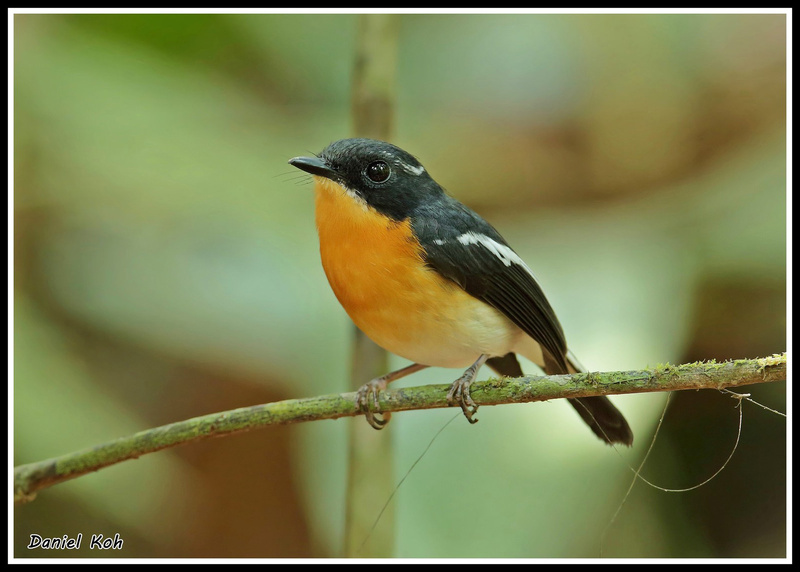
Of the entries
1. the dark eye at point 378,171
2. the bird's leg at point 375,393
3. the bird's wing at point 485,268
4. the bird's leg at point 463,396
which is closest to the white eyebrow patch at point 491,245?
the bird's wing at point 485,268

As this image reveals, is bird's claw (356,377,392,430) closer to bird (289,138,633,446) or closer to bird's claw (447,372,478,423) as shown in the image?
bird (289,138,633,446)

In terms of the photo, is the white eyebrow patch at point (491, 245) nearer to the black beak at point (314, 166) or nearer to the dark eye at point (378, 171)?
the dark eye at point (378, 171)

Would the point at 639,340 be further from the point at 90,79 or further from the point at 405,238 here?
the point at 90,79

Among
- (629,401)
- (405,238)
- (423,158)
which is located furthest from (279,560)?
(423,158)

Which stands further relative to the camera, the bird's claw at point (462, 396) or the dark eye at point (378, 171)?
the dark eye at point (378, 171)

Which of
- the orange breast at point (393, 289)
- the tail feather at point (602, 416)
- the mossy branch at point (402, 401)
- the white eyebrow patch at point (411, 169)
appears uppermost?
the white eyebrow patch at point (411, 169)

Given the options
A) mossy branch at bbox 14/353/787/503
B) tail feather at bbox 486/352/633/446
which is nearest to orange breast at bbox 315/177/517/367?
mossy branch at bbox 14/353/787/503
